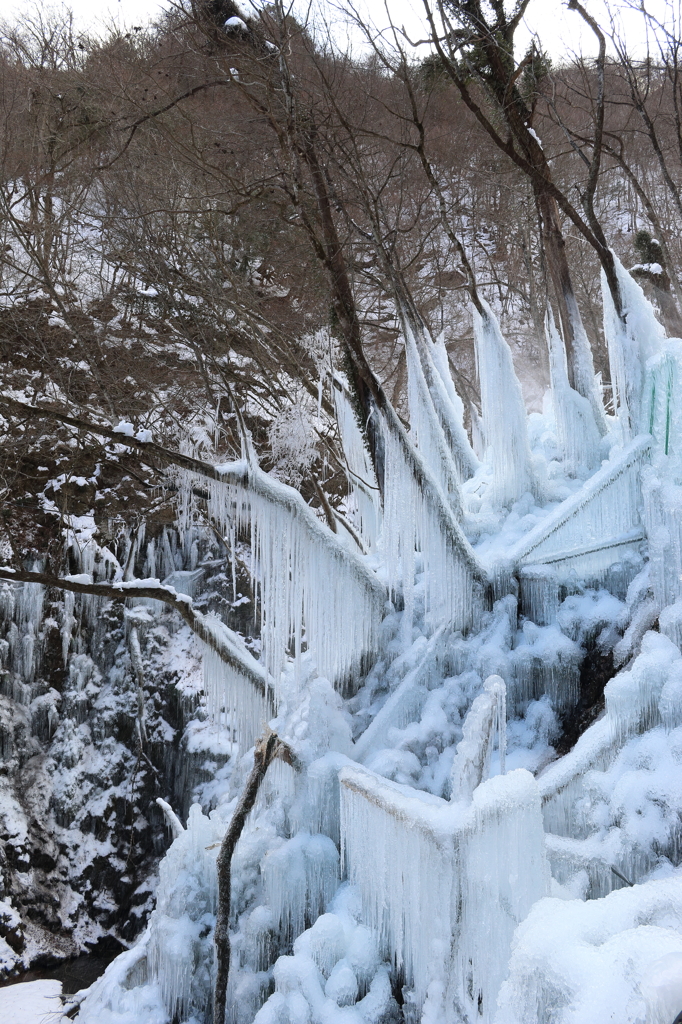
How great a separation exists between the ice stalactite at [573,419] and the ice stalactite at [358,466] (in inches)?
64.5

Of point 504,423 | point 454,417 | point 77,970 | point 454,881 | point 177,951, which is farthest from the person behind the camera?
point 77,970

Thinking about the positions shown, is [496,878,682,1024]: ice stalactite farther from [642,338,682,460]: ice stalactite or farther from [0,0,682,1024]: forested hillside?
[642,338,682,460]: ice stalactite

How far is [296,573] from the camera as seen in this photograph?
196 inches

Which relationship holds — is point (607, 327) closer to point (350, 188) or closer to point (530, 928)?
point (350, 188)

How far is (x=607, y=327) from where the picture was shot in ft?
18.6

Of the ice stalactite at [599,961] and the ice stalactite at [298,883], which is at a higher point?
the ice stalactite at [599,961]

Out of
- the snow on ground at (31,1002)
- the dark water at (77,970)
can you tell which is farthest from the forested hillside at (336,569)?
the snow on ground at (31,1002)

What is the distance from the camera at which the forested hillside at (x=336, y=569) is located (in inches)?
141

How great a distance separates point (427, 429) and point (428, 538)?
89 centimetres

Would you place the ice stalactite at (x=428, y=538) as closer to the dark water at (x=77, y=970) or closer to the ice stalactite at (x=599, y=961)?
the ice stalactite at (x=599, y=961)

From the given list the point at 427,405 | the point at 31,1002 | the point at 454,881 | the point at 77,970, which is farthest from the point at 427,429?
the point at 77,970

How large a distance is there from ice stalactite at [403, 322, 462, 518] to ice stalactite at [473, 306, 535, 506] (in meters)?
0.43

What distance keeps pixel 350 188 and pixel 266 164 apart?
1.16 meters

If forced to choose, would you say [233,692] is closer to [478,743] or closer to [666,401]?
[478,743]
